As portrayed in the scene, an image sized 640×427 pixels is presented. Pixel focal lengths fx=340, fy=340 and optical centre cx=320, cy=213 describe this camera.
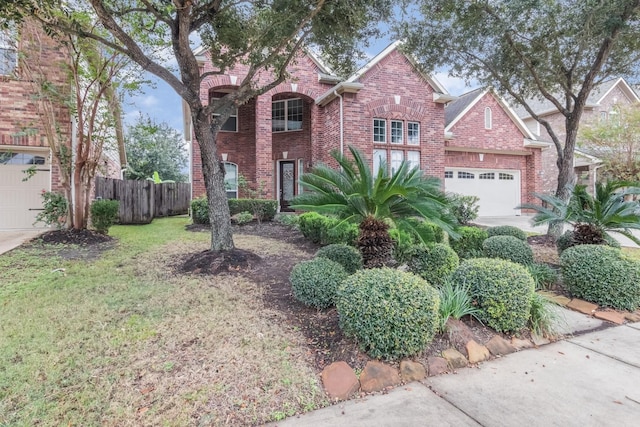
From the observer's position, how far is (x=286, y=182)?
16406mm

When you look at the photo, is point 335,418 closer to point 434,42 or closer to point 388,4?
point 388,4

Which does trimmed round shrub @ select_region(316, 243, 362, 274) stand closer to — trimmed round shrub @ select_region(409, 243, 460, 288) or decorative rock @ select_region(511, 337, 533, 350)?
trimmed round shrub @ select_region(409, 243, 460, 288)

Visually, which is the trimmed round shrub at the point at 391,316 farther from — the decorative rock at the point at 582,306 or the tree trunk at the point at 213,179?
the tree trunk at the point at 213,179

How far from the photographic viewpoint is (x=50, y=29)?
18.4 ft

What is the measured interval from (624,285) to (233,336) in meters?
5.10

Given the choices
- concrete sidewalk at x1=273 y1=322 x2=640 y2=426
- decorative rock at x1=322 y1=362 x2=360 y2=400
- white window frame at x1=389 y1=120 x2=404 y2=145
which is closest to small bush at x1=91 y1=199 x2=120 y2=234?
decorative rock at x1=322 y1=362 x2=360 y2=400

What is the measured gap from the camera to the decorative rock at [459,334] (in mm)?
3355

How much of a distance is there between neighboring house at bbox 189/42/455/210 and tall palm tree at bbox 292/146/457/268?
8.34 m

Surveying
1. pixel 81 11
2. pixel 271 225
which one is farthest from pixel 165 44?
pixel 271 225

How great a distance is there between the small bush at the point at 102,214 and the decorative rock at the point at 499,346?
31.7 feet

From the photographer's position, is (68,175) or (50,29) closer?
(50,29)

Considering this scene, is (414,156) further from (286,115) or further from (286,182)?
(286,115)

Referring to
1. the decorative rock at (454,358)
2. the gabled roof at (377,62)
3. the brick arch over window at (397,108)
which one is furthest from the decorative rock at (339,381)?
the brick arch over window at (397,108)

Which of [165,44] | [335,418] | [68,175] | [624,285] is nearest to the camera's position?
[335,418]
